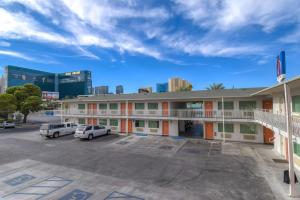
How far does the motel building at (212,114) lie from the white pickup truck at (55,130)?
4.10 metres

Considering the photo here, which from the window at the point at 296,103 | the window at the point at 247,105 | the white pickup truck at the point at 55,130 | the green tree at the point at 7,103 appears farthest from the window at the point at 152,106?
the green tree at the point at 7,103

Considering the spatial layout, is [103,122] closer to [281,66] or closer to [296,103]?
[296,103]

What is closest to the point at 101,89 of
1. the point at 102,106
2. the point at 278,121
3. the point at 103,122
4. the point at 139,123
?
the point at 102,106

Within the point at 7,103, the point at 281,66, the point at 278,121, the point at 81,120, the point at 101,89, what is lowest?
the point at 81,120

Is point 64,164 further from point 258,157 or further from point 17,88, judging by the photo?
point 17,88

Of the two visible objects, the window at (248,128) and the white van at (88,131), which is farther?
the white van at (88,131)

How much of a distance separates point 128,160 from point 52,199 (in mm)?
6392

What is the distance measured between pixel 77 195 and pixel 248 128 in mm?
18370

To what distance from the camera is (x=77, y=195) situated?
27.8 feet

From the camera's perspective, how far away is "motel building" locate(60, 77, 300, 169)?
1505cm

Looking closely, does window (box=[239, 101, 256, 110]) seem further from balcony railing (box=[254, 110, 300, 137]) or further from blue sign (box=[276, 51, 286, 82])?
blue sign (box=[276, 51, 286, 82])

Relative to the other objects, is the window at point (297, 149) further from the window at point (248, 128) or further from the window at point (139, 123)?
the window at point (139, 123)

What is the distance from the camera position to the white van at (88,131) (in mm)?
21347

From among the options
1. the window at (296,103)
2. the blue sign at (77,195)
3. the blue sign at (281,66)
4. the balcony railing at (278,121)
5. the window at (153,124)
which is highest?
the blue sign at (281,66)
